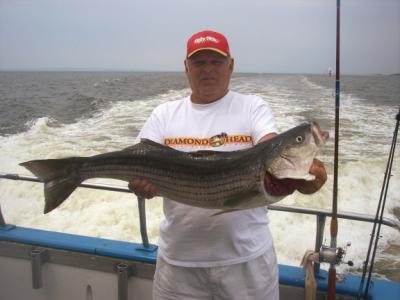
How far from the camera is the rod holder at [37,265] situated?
330 cm

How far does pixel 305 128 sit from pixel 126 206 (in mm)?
6149

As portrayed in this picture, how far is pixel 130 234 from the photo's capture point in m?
7.25

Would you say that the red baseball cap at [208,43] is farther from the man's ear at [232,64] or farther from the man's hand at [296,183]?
the man's hand at [296,183]

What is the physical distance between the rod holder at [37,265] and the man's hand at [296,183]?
2098 millimetres

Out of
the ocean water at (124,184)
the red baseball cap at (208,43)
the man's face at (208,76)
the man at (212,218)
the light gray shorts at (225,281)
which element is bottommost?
the ocean water at (124,184)

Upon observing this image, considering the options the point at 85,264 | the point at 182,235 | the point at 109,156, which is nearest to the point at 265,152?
the point at 182,235

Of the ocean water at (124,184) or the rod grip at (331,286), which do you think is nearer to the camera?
the rod grip at (331,286)

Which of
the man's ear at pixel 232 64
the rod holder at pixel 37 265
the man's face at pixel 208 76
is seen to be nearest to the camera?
the man's face at pixel 208 76

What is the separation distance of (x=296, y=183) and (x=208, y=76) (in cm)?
80

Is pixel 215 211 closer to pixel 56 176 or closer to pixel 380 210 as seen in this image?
pixel 56 176

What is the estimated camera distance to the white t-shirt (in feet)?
7.49

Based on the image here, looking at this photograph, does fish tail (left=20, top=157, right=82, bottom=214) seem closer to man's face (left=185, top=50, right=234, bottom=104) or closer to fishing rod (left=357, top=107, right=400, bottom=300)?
man's face (left=185, top=50, right=234, bottom=104)

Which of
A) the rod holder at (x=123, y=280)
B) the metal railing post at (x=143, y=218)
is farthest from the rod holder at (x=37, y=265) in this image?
the metal railing post at (x=143, y=218)

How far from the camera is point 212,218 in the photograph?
2314mm
